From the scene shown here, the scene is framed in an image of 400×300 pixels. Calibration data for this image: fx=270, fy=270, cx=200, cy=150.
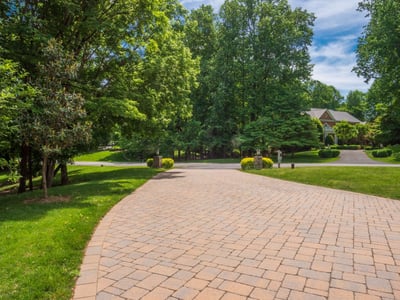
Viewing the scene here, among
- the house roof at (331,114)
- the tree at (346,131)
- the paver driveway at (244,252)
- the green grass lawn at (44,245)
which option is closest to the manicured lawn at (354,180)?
the paver driveway at (244,252)

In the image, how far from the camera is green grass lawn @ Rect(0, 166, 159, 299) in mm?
3100

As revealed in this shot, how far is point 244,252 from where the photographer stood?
162 inches

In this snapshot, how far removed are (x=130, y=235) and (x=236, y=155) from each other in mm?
32648

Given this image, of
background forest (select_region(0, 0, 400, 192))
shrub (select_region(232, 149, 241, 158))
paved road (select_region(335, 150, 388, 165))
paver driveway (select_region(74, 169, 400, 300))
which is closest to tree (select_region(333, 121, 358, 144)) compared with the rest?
background forest (select_region(0, 0, 400, 192))

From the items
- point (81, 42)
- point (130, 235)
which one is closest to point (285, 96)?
point (81, 42)

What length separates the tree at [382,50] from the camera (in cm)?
1977

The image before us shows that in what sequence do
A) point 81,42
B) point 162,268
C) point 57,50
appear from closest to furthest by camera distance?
point 162,268 < point 57,50 < point 81,42

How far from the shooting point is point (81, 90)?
33.9 ft

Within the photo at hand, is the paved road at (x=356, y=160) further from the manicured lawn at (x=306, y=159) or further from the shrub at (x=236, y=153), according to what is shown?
the shrub at (x=236, y=153)

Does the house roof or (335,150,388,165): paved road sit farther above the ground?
the house roof

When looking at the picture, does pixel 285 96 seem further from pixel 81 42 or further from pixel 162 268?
pixel 162 268

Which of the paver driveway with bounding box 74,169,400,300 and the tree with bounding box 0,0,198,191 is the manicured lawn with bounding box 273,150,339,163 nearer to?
the tree with bounding box 0,0,198,191

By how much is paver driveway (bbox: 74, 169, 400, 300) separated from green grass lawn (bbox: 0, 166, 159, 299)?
24 cm

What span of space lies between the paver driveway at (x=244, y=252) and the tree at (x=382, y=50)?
58.2ft
